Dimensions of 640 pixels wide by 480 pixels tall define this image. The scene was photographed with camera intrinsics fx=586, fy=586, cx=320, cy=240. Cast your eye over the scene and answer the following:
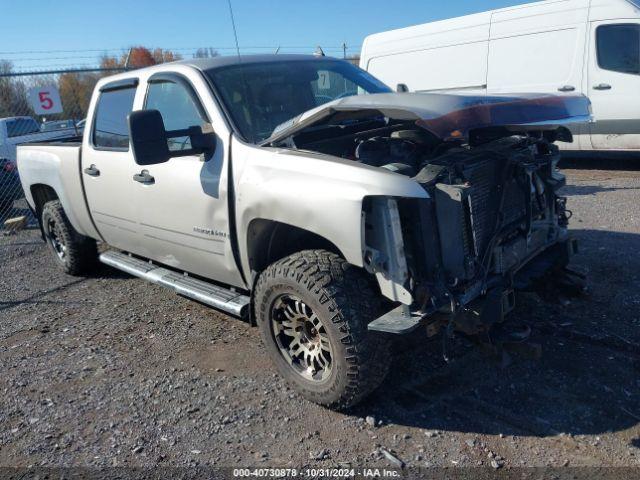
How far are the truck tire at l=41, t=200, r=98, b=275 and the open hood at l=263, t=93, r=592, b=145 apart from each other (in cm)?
340

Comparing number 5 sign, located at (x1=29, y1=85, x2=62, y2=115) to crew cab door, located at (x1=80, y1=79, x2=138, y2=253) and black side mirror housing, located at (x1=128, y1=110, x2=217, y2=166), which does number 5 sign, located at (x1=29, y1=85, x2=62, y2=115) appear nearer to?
crew cab door, located at (x1=80, y1=79, x2=138, y2=253)

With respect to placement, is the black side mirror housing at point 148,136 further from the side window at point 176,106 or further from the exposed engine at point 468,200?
the exposed engine at point 468,200

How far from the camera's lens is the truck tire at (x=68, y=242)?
605cm

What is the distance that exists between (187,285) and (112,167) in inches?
48.4

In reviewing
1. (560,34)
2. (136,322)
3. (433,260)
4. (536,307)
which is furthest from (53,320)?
(560,34)

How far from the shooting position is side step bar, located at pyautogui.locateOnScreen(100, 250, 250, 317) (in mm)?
3877

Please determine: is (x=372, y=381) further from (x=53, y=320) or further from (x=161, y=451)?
(x=53, y=320)

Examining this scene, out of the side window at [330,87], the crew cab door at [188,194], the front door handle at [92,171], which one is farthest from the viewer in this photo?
the front door handle at [92,171]

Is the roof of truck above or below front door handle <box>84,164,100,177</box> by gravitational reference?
above

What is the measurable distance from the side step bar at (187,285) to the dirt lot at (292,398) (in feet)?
1.37

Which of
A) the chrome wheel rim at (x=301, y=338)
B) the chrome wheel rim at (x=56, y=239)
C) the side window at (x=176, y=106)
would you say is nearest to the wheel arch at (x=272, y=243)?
the chrome wheel rim at (x=301, y=338)

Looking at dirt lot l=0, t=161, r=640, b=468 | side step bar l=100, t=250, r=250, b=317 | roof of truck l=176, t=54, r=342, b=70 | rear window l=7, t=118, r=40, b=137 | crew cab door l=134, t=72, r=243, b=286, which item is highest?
rear window l=7, t=118, r=40, b=137

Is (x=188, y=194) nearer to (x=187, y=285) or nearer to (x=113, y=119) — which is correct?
(x=187, y=285)

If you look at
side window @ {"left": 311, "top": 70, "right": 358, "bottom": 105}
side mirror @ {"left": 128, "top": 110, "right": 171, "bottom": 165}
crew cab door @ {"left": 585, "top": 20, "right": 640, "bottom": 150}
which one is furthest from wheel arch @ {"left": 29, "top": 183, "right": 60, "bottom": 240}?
crew cab door @ {"left": 585, "top": 20, "right": 640, "bottom": 150}
